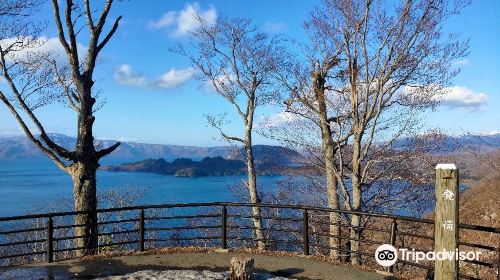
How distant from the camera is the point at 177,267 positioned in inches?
335

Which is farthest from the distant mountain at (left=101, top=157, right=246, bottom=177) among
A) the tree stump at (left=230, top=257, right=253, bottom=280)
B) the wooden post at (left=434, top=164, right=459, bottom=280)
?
→ the wooden post at (left=434, top=164, right=459, bottom=280)

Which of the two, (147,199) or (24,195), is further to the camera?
(24,195)

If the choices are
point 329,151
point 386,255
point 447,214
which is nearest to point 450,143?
point 329,151

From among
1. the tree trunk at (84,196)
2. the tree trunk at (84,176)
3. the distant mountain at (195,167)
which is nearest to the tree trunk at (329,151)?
the tree trunk at (84,176)

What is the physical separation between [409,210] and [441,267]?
10.5 m

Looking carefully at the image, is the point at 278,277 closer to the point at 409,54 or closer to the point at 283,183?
the point at 409,54

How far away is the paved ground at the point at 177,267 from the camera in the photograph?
797cm

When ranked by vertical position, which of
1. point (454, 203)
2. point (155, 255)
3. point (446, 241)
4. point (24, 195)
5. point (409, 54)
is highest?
point (409, 54)

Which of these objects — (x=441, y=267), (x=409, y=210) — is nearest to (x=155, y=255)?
(x=441, y=267)

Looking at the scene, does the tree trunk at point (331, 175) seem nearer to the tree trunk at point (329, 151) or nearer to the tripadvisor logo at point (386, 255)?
the tree trunk at point (329, 151)

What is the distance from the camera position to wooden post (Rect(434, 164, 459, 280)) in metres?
5.34

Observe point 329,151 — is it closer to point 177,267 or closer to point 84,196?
point 177,267

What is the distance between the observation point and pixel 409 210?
1549 cm

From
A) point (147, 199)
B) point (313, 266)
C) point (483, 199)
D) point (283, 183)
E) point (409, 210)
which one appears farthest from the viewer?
point (147, 199)
